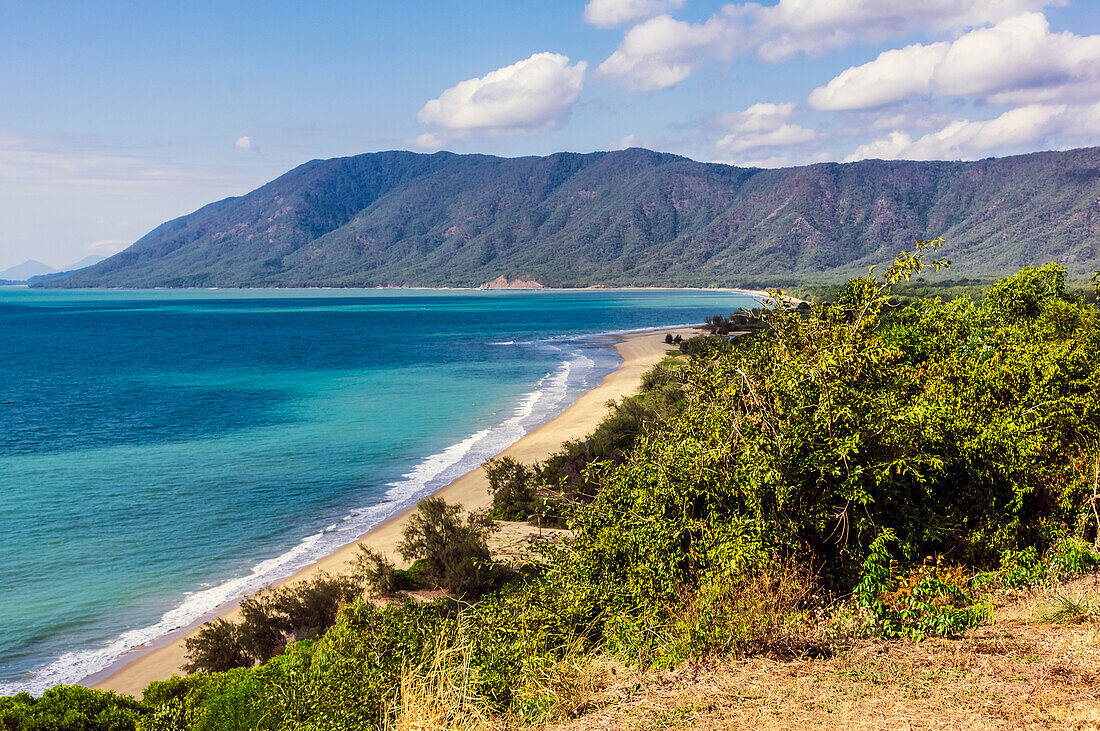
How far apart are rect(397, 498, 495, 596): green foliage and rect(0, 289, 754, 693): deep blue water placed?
4.05m

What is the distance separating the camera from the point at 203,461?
3014cm

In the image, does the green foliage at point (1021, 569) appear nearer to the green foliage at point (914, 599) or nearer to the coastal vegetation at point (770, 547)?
the coastal vegetation at point (770, 547)

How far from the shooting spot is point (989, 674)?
623cm

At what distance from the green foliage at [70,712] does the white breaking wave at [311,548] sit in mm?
4558

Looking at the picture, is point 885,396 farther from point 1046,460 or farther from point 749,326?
point 749,326

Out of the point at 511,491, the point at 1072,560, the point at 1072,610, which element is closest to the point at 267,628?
the point at 511,491

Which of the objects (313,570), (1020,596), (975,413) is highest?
(975,413)

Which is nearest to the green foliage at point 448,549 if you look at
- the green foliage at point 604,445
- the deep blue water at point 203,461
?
the green foliage at point 604,445

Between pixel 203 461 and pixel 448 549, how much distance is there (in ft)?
62.1

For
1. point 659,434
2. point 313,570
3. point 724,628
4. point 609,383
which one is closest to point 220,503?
point 313,570

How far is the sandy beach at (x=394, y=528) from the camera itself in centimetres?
1371

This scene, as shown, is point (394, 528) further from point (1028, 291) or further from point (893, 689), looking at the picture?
point (1028, 291)

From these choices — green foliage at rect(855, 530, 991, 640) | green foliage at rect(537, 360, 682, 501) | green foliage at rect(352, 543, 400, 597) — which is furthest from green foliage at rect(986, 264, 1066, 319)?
green foliage at rect(352, 543, 400, 597)

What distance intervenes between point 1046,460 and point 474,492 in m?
17.5
